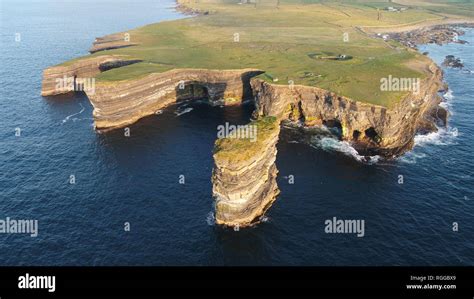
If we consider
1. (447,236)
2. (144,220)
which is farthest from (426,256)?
(144,220)

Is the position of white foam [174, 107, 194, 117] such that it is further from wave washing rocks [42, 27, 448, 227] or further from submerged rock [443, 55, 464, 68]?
submerged rock [443, 55, 464, 68]

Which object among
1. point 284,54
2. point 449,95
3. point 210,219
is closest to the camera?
point 210,219

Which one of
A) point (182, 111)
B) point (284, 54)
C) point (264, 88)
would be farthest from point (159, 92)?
point (284, 54)

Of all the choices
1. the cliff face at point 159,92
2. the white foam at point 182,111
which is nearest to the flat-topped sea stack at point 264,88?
the cliff face at point 159,92

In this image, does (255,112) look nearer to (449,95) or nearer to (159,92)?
(159,92)
